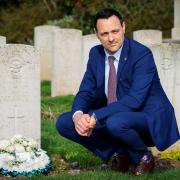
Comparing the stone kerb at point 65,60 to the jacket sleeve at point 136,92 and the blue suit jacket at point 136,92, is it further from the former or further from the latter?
the jacket sleeve at point 136,92

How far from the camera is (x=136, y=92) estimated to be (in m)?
6.16

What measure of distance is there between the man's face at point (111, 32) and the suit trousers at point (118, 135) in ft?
2.08

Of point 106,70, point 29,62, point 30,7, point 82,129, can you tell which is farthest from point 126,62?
point 30,7

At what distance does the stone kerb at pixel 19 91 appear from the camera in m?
7.09

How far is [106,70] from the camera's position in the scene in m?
6.41

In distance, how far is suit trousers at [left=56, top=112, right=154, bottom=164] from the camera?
6074 mm

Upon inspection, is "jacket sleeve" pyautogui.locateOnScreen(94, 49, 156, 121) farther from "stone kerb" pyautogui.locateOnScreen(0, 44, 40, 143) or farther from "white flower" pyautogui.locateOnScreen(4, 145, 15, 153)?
"stone kerb" pyautogui.locateOnScreen(0, 44, 40, 143)

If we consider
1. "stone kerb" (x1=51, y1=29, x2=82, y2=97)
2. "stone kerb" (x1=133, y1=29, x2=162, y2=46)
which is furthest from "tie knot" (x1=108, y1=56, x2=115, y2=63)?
"stone kerb" (x1=51, y1=29, x2=82, y2=97)

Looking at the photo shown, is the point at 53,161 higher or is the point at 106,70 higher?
the point at 106,70

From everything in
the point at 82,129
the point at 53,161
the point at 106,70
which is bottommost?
the point at 53,161

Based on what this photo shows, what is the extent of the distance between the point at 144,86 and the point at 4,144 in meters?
1.57

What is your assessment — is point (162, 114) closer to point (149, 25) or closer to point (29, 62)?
point (29, 62)

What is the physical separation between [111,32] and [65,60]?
7.27m

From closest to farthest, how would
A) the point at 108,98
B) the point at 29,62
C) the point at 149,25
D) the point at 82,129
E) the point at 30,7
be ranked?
the point at 82,129, the point at 108,98, the point at 29,62, the point at 149,25, the point at 30,7
